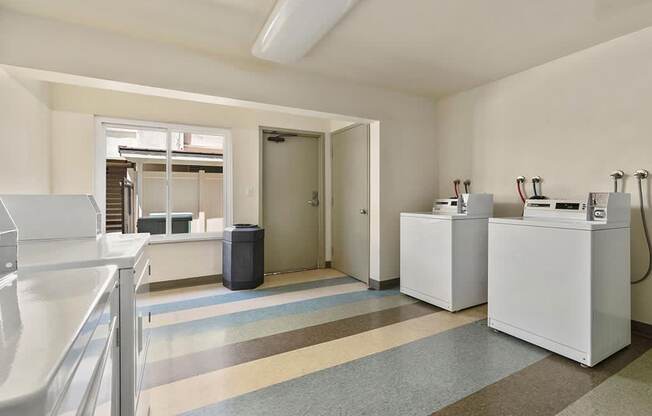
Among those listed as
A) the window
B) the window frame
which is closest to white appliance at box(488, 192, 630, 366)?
the window frame

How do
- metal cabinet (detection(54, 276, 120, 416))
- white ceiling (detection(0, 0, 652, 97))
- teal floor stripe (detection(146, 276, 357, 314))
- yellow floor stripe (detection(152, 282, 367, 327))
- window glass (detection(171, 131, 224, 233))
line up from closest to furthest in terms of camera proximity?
metal cabinet (detection(54, 276, 120, 416)) < white ceiling (detection(0, 0, 652, 97)) < yellow floor stripe (detection(152, 282, 367, 327)) < teal floor stripe (detection(146, 276, 357, 314)) < window glass (detection(171, 131, 224, 233))

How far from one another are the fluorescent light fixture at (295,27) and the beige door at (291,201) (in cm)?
177

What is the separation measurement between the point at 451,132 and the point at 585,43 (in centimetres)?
142

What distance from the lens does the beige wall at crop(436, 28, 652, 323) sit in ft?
7.53

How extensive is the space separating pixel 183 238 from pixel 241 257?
2.42 ft

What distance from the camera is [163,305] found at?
297cm

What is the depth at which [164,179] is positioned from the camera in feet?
11.7

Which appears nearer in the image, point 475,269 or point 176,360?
point 176,360

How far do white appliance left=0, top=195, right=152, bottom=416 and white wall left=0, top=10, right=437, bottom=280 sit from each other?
117cm

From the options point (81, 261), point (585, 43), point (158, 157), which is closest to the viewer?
point (81, 261)

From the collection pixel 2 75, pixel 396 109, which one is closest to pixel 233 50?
pixel 2 75

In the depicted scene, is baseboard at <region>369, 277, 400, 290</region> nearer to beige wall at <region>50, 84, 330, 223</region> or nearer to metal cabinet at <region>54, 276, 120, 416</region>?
beige wall at <region>50, 84, 330, 223</region>

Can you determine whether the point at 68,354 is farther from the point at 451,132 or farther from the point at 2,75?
the point at 451,132

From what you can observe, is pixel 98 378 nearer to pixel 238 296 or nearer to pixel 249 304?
pixel 249 304
